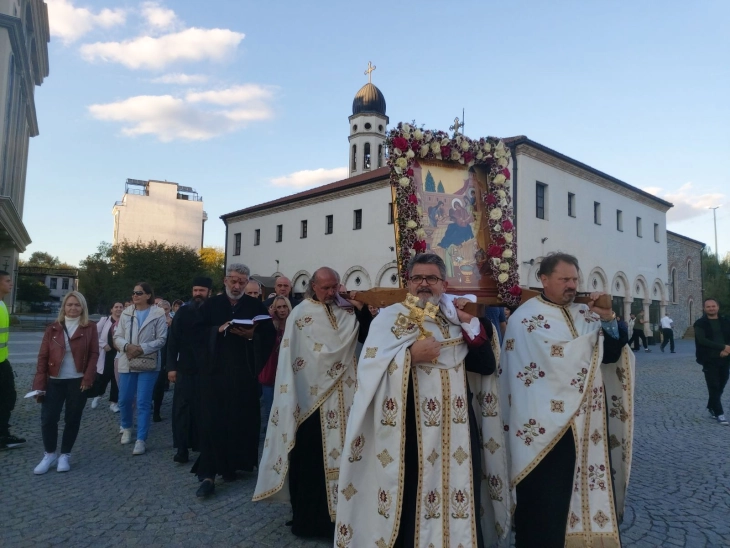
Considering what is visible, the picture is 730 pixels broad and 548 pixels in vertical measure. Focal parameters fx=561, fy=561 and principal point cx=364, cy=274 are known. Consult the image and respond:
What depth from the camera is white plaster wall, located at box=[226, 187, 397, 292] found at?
101ft

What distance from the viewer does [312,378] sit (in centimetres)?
448

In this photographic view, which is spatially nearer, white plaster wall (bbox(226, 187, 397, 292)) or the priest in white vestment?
the priest in white vestment

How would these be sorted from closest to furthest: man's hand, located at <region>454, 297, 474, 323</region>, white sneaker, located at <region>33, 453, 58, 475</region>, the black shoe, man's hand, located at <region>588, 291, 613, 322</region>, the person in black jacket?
man's hand, located at <region>454, 297, 474, 323</region>
man's hand, located at <region>588, 291, 613, 322</region>
the black shoe
white sneaker, located at <region>33, 453, 58, 475</region>
the person in black jacket

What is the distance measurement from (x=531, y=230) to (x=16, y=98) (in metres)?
27.5

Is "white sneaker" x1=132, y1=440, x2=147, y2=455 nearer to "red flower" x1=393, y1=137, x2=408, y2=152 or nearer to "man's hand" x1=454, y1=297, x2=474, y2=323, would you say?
"red flower" x1=393, y1=137, x2=408, y2=152

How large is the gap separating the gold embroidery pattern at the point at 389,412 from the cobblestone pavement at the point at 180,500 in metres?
1.39

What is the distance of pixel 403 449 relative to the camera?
10.6ft

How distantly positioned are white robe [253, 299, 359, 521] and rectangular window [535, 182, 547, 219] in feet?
78.8

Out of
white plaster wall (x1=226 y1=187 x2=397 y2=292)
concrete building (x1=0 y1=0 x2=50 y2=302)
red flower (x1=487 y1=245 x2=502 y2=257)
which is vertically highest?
concrete building (x1=0 y1=0 x2=50 y2=302)

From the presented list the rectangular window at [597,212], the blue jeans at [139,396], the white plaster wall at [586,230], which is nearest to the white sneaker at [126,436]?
the blue jeans at [139,396]

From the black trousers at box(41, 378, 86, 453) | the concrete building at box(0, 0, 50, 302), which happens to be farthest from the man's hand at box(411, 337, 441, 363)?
the concrete building at box(0, 0, 50, 302)

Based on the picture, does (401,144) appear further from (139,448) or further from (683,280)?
(683,280)

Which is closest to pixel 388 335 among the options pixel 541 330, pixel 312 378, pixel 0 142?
pixel 541 330

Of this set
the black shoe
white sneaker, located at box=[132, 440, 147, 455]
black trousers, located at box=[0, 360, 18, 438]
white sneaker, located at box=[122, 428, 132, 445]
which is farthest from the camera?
white sneaker, located at box=[122, 428, 132, 445]
